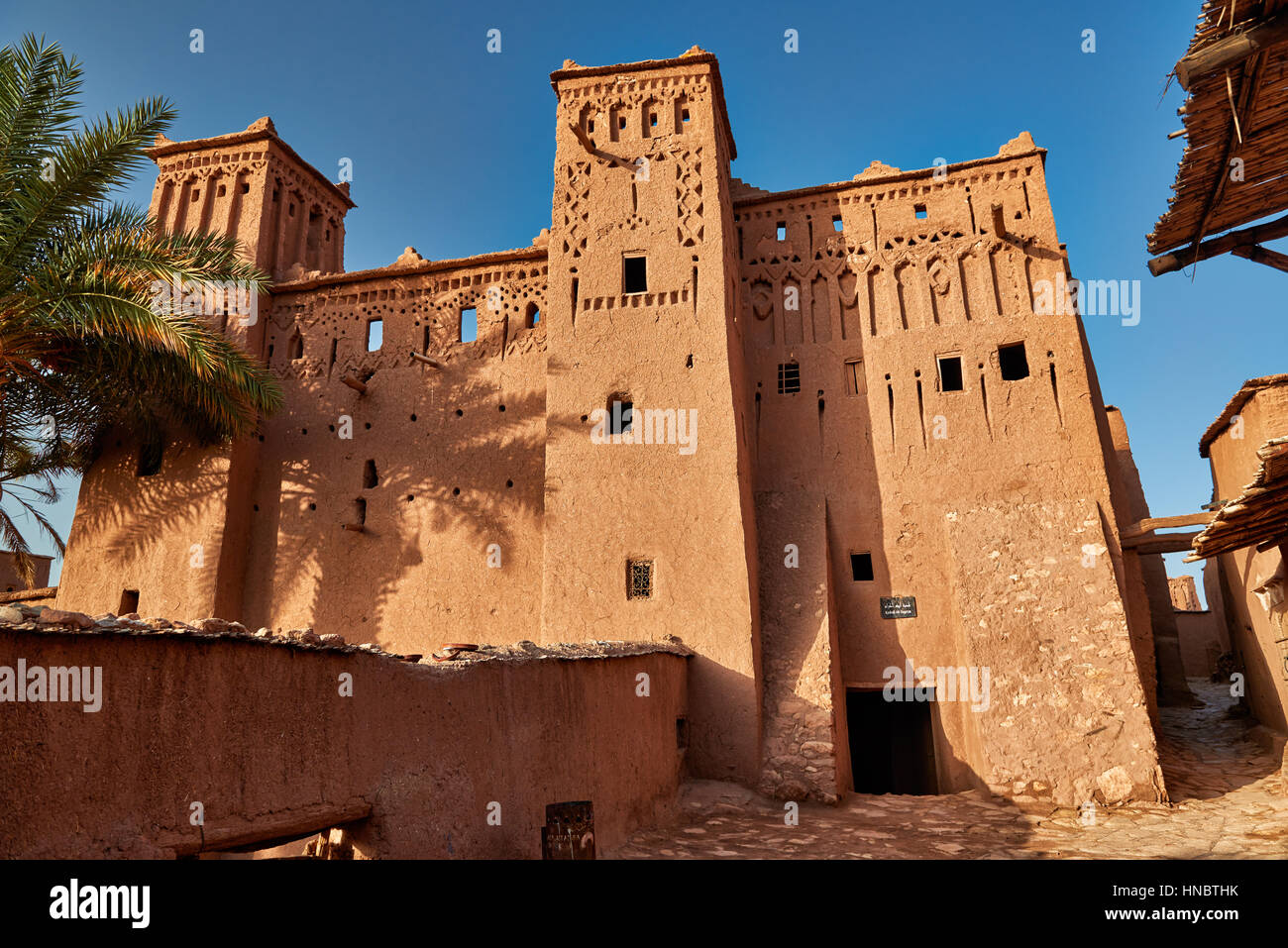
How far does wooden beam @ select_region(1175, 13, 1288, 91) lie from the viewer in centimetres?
520

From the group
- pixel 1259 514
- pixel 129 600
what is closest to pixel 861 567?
pixel 1259 514

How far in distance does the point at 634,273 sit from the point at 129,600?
10941 millimetres

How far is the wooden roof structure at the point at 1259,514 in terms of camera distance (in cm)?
706

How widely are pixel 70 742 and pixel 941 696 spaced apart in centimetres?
1189

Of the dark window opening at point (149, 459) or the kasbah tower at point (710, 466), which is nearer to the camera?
the kasbah tower at point (710, 466)

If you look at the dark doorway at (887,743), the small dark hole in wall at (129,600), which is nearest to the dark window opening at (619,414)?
the dark doorway at (887,743)

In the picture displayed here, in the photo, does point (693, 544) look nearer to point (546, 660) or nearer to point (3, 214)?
point (546, 660)

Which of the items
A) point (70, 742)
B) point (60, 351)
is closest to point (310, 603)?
point (60, 351)

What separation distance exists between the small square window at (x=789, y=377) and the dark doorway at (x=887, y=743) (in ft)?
19.4

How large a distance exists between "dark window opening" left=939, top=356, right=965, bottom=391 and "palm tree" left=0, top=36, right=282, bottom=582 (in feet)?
38.6

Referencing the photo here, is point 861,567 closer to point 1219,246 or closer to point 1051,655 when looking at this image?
point 1051,655

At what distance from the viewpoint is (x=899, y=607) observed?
13828 millimetres

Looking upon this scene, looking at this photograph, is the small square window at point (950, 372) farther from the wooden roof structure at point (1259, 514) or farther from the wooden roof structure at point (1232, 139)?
the wooden roof structure at point (1232, 139)

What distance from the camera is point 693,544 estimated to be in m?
12.9
